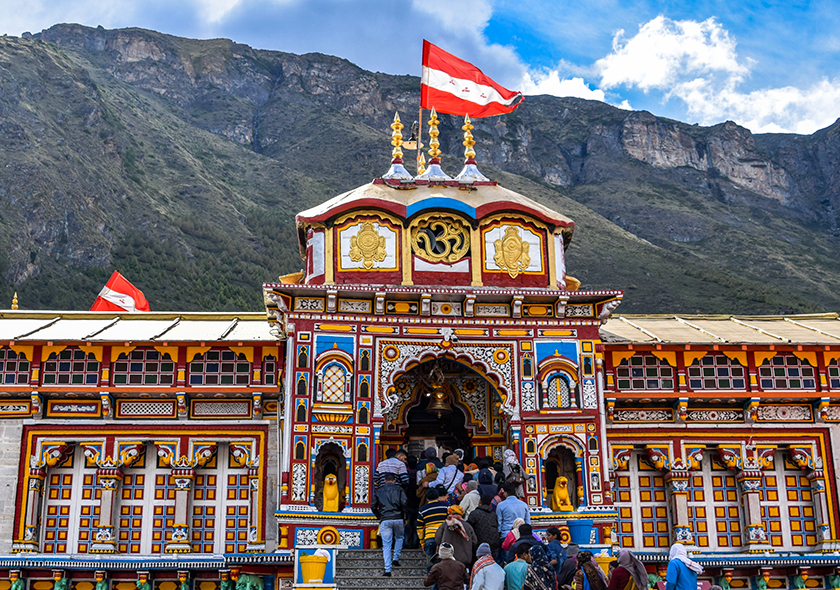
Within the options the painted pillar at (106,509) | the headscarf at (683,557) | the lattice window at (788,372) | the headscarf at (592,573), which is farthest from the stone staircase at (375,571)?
the lattice window at (788,372)

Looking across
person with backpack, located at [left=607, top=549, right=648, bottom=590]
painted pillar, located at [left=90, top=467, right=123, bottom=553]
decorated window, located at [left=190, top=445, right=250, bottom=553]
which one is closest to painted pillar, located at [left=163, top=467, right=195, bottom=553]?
decorated window, located at [left=190, top=445, right=250, bottom=553]

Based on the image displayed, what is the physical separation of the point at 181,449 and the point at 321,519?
4454mm

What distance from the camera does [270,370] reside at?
2167 cm

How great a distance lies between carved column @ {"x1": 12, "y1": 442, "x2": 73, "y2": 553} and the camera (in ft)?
66.3

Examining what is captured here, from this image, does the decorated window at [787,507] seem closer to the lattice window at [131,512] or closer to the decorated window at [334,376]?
the decorated window at [334,376]

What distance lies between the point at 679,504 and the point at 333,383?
9.55 metres

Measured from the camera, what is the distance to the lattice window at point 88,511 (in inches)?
812

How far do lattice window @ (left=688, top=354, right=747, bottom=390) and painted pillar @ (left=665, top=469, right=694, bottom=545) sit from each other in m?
2.35

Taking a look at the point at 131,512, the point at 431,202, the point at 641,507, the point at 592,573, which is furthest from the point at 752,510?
the point at 131,512

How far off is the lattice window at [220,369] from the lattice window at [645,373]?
9738mm

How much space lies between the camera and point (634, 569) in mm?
12570

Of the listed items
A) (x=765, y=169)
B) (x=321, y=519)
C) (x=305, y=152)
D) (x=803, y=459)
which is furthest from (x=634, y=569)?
(x=765, y=169)

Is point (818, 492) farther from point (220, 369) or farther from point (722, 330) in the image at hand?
point (220, 369)

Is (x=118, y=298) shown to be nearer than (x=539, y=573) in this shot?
No
